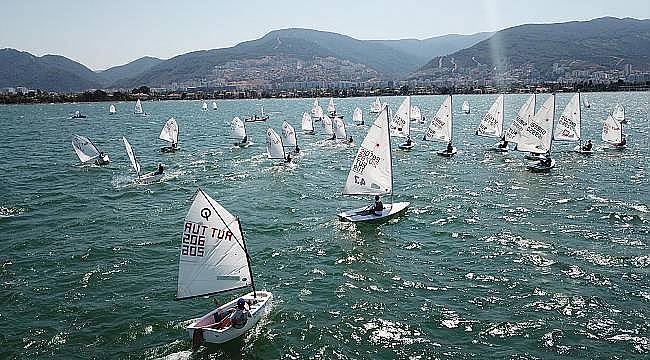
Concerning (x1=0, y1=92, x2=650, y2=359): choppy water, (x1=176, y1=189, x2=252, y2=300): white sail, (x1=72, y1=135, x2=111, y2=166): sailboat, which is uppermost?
(x1=72, y1=135, x2=111, y2=166): sailboat

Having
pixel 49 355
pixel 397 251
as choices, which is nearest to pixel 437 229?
pixel 397 251

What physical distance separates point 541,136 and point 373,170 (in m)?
30.3

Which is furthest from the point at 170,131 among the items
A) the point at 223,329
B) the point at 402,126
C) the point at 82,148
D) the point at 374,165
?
the point at 223,329

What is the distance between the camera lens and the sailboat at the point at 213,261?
76.6 feet

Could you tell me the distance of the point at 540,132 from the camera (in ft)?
200

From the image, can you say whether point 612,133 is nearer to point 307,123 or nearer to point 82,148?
point 307,123

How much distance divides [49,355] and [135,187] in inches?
1333

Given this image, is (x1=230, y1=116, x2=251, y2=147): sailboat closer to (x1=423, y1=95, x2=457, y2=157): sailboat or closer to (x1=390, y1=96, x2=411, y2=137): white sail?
(x1=390, y1=96, x2=411, y2=137): white sail

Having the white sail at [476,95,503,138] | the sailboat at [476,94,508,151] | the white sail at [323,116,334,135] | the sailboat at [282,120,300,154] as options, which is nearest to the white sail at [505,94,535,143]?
the sailboat at [476,94,508,151]

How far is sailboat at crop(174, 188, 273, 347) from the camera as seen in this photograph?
23344 millimetres

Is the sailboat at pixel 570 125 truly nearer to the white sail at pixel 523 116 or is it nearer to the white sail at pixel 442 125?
the white sail at pixel 523 116

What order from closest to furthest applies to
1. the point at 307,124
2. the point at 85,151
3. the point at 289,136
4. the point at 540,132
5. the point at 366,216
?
1. the point at 366,216
2. the point at 540,132
3. the point at 85,151
4. the point at 289,136
5. the point at 307,124

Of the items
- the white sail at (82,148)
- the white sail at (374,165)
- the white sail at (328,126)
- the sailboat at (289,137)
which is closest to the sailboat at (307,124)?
the white sail at (328,126)

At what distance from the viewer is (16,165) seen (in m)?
70.6
